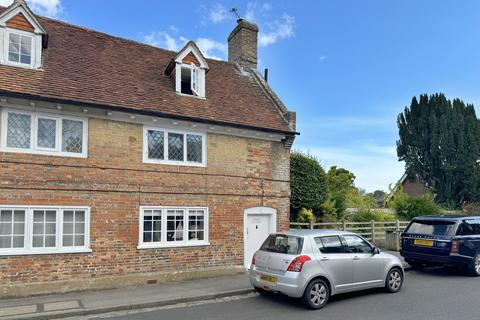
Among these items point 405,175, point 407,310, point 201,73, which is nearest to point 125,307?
point 407,310

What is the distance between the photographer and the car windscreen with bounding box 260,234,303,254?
26.8ft

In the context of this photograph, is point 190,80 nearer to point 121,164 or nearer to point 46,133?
point 121,164

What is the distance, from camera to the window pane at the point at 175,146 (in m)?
11.0

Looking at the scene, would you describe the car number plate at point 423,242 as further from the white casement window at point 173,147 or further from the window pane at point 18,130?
the window pane at point 18,130

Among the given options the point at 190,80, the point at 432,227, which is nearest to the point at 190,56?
the point at 190,80

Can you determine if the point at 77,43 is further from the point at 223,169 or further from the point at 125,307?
the point at 125,307

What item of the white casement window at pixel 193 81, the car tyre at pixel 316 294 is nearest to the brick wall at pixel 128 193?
the white casement window at pixel 193 81

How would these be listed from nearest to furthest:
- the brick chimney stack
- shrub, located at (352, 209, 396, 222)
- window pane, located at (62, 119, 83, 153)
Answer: window pane, located at (62, 119, 83, 153)
the brick chimney stack
shrub, located at (352, 209, 396, 222)

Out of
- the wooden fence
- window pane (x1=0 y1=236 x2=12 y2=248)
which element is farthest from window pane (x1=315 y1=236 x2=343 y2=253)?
the wooden fence

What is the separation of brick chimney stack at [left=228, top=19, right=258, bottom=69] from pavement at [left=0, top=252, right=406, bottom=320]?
898 cm

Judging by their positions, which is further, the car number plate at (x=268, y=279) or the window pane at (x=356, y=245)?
the window pane at (x=356, y=245)

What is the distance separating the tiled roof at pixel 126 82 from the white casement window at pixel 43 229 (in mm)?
2830

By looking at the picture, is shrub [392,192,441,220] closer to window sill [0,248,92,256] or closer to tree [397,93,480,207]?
tree [397,93,480,207]

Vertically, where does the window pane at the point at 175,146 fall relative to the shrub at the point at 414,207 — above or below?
above
